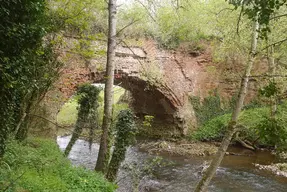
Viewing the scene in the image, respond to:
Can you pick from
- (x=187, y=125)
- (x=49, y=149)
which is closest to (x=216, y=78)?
(x=187, y=125)

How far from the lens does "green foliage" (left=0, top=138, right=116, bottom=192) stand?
4.85m

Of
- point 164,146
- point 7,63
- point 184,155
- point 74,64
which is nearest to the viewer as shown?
point 7,63

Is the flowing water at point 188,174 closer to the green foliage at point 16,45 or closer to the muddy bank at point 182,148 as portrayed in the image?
the muddy bank at point 182,148

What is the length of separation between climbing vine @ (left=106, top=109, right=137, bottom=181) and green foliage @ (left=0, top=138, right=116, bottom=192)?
4.97 ft

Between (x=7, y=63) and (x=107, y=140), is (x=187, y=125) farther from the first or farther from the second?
(x=7, y=63)

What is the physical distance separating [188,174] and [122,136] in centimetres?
386

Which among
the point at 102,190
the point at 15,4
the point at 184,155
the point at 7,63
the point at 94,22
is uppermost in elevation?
the point at 94,22

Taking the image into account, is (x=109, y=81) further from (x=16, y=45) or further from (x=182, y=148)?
(x=182, y=148)

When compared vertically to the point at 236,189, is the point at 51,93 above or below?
above

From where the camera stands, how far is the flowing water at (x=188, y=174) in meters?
9.43

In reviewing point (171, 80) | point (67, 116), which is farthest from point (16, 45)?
point (67, 116)

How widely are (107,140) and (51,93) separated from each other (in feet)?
12.3

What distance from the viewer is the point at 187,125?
1703 cm

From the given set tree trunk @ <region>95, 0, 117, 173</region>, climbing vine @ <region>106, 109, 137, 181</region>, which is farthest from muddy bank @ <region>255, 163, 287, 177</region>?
tree trunk @ <region>95, 0, 117, 173</region>
